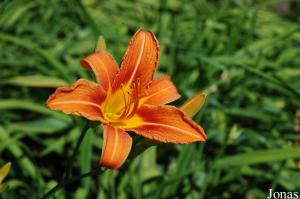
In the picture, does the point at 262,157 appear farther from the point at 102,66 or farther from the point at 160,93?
the point at 102,66

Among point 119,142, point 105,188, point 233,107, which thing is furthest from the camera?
point 233,107

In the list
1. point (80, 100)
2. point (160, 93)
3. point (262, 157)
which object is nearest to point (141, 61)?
point (160, 93)

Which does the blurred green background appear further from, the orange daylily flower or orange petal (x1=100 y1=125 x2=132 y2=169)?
orange petal (x1=100 y1=125 x2=132 y2=169)

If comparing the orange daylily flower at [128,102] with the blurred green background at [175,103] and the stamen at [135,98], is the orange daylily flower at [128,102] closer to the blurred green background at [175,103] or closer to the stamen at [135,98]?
the stamen at [135,98]

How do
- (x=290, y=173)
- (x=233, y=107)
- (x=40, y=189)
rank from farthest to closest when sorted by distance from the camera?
(x=233, y=107), (x=290, y=173), (x=40, y=189)

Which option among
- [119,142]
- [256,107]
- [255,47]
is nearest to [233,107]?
[256,107]

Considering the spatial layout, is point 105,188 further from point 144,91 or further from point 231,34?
point 231,34

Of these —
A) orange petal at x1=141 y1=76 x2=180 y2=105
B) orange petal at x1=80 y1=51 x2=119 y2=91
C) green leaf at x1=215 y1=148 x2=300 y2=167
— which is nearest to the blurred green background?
green leaf at x1=215 y1=148 x2=300 y2=167
